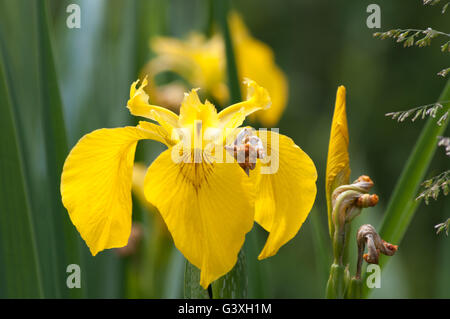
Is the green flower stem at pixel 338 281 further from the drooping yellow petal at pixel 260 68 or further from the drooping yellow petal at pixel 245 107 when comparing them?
the drooping yellow petal at pixel 260 68

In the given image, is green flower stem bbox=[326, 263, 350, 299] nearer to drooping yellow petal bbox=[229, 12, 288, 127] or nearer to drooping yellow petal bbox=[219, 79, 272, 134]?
drooping yellow petal bbox=[219, 79, 272, 134]

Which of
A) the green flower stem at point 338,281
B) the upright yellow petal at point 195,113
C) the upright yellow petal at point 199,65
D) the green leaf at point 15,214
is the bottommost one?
the green flower stem at point 338,281

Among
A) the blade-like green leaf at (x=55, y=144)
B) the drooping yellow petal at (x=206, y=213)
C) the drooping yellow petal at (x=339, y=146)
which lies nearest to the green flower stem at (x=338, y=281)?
the drooping yellow petal at (x=339, y=146)

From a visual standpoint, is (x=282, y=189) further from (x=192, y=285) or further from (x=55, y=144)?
(x=55, y=144)

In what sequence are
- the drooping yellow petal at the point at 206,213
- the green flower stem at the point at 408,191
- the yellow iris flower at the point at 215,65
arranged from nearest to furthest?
1. the drooping yellow petal at the point at 206,213
2. the green flower stem at the point at 408,191
3. the yellow iris flower at the point at 215,65

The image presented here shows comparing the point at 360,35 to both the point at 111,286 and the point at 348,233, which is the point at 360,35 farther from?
the point at 348,233

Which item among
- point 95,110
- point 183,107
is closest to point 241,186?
point 183,107

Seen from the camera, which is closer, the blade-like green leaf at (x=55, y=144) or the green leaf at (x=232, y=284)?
the green leaf at (x=232, y=284)
